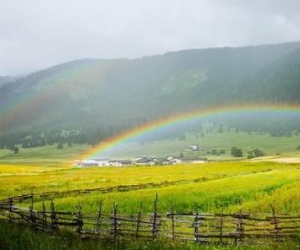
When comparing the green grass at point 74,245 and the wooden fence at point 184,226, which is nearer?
the green grass at point 74,245

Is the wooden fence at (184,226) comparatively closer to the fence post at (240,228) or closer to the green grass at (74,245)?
the fence post at (240,228)

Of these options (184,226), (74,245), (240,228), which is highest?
(74,245)

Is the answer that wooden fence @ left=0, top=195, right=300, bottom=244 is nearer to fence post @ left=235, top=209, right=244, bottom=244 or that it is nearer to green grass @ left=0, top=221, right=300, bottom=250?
fence post @ left=235, top=209, right=244, bottom=244

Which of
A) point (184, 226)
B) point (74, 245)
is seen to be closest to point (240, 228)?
point (184, 226)

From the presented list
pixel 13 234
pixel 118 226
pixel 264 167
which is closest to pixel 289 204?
pixel 118 226

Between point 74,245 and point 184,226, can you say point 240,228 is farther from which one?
point 74,245

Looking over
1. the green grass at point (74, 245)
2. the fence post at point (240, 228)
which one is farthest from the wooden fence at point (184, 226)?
the green grass at point (74, 245)

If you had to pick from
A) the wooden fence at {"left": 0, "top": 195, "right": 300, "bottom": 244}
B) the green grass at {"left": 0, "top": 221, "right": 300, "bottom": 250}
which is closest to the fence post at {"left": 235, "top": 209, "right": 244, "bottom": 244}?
the wooden fence at {"left": 0, "top": 195, "right": 300, "bottom": 244}

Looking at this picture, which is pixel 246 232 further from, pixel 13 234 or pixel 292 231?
pixel 13 234

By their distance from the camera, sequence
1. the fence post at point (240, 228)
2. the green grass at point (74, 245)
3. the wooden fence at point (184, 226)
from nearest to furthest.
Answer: the green grass at point (74, 245) < the wooden fence at point (184, 226) < the fence post at point (240, 228)

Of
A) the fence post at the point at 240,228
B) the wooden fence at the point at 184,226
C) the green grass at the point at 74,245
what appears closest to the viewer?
the green grass at the point at 74,245

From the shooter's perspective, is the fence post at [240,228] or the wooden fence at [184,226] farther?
the fence post at [240,228]

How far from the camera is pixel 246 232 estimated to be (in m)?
27.7

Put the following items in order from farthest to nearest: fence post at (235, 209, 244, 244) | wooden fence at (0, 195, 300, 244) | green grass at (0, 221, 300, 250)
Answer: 1. fence post at (235, 209, 244, 244)
2. wooden fence at (0, 195, 300, 244)
3. green grass at (0, 221, 300, 250)
